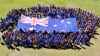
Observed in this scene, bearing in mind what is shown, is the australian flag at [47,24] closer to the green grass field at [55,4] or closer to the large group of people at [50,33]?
the large group of people at [50,33]

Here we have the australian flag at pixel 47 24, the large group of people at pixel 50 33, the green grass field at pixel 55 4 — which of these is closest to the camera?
the green grass field at pixel 55 4

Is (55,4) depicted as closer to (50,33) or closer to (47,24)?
(47,24)

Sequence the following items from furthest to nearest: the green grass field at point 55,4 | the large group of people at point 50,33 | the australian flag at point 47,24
Result: the australian flag at point 47,24 → the large group of people at point 50,33 → the green grass field at point 55,4

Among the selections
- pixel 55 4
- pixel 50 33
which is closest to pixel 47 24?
pixel 50 33

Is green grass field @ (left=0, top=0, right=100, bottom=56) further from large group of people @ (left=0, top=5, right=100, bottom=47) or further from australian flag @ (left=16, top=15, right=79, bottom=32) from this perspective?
australian flag @ (left=16, top=15, right=79, bottom=32)

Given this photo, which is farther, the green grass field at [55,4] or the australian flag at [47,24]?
the australian flag at [47,24]

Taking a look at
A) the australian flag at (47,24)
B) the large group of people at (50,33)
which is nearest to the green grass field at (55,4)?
the large group of people at (50,33)

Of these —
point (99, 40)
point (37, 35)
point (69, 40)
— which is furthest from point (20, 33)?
point (99, 40)
